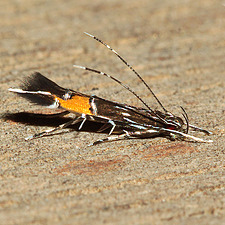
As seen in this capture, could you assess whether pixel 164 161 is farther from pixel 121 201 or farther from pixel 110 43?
pixel 110 43

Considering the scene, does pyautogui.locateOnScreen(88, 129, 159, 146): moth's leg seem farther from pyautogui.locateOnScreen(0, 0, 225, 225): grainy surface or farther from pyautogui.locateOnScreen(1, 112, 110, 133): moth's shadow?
pyautogui.locateOnScreen(1, 112, 110, 133): moth's shadow

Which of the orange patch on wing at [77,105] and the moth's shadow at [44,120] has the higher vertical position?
the orange patch on wing at [77,105]

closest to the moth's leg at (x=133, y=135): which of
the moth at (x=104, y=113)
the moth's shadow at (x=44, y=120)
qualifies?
the moth at (x=104, y=113)

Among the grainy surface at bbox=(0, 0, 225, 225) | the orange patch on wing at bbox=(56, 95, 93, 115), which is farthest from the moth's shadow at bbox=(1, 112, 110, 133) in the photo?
the orange patch on wing at bbox=(56, 95, 93, 115)

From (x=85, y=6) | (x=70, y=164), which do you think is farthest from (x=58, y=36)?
(x=70, y=164)

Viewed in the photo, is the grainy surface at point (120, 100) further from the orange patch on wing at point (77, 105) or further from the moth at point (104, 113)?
the orange patch on wing at point (77, 105)
